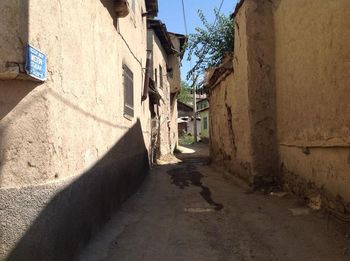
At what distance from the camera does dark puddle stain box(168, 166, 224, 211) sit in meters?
8.39

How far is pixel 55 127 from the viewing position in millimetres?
4223

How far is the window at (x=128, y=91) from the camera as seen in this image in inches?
346

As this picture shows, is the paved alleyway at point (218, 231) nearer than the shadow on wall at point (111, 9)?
Yes

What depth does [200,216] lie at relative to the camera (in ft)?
22.8

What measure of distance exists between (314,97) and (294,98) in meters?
1.01

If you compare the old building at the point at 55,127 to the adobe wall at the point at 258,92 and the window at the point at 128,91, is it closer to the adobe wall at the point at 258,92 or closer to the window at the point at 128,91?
the window at the point at 128,91

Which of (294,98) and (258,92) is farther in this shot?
(258,92)

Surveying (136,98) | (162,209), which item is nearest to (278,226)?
(162,209)

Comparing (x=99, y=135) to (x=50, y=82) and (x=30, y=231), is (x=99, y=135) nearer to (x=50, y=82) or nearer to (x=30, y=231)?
(x=50, y=82)

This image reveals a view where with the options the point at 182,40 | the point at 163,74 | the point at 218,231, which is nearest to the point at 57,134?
the point at 218,231

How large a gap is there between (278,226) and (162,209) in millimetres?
2361

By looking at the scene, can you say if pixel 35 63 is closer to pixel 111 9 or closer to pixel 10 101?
pixel 10 101

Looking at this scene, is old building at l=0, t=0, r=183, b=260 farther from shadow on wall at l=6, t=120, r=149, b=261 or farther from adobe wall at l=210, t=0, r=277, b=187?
adobe wall at l=210, t=0, r=277, b=187

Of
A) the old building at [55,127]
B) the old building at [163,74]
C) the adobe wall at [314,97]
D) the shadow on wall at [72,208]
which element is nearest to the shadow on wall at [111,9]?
the old building at [55,127]
